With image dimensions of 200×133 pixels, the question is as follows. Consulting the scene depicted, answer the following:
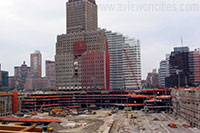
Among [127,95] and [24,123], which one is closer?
[24,123]

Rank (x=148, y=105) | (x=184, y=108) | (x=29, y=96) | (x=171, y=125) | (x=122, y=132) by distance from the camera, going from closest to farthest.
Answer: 1. (x=122, y=132)
2. (x=171, y=125)
3. (x=184, y=108)
4. (x=148, y=105)
5. (x=29, y=96)

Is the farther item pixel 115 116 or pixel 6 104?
pixel 6 104

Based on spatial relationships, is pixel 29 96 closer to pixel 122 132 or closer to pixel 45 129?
pixel 45 129

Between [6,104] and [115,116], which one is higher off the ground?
[6,104]

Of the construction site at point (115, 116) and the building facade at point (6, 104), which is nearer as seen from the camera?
the construction site at point (115, 116)

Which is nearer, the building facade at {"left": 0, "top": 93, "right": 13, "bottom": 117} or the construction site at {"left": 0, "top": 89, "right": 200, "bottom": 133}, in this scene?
the construction site at {"left": 0, "top": 89, "right": 200, "bottom": 133}

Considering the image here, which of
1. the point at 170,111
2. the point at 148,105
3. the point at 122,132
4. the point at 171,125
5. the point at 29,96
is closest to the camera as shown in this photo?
the point at 122,132

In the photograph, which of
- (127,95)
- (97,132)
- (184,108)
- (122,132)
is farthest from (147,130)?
(127,95)

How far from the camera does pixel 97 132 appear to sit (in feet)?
331

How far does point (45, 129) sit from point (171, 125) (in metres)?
61.2

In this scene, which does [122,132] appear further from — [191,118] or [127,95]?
[127,95]

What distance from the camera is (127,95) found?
195 meters

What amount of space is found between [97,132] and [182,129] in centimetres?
3976

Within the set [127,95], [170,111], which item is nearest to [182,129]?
[170,111]
